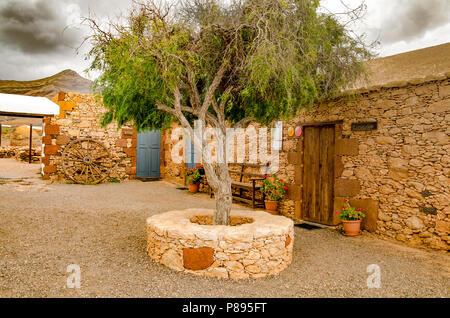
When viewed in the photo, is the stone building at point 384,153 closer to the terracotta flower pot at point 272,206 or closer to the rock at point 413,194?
the rock at point 413,194

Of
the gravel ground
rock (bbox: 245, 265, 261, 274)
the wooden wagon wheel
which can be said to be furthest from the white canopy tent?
rock (bbox: 245, 265, 261, 274)

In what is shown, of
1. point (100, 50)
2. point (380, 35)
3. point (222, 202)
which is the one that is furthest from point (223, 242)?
point (380, 35)

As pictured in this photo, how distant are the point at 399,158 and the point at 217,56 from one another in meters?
3.03

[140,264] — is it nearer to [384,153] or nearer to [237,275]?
[237,275]

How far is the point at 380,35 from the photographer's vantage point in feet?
14.2

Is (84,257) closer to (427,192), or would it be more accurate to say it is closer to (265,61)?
(265,61)

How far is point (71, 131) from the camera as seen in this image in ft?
31.4

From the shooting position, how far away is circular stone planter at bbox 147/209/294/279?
3008mm

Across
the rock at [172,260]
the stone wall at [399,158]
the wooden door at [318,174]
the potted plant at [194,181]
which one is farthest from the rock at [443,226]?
the potted plant at [194,181]

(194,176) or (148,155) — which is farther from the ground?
(148,155)

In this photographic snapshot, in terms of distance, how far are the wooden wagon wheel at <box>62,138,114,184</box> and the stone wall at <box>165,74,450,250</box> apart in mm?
7490

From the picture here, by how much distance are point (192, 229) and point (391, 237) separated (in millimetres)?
3135

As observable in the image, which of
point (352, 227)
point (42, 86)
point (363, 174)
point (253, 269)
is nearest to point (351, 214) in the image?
point (352, 227)

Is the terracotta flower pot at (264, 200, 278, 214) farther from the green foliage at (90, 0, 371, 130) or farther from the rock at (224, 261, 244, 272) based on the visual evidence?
the rock at (224, 261, 244, 272)
